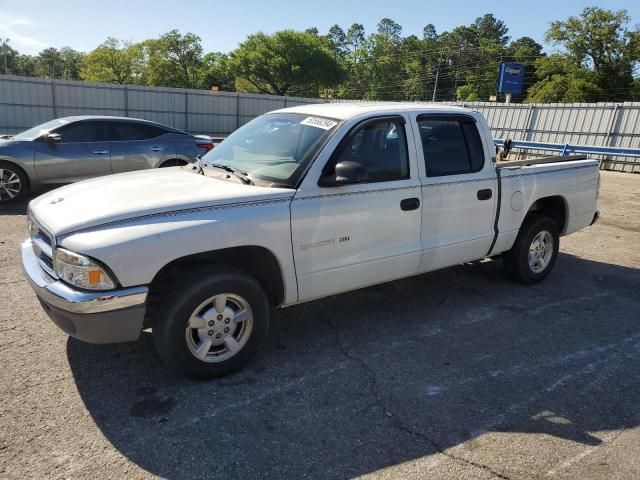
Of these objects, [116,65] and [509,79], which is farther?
[116,65]

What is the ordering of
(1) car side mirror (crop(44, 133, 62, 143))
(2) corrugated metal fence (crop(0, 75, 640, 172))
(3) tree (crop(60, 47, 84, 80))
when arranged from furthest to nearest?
(3) tree (crop(60, 47, 84, 80)) < (2) corrugated metal fence (crop(0, 75, 640, 172)) < (1) car side mirror (crop(44, 133, 62, 143))

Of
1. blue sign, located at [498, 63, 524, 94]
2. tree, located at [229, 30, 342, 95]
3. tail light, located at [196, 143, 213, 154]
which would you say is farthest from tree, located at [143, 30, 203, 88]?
tail light, located at [196, 143, 213, 154]

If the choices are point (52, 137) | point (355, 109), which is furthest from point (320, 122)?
point (52, 137)

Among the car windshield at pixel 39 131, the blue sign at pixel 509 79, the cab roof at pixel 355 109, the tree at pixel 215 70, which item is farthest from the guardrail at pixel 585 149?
the tree at pixel 215 70

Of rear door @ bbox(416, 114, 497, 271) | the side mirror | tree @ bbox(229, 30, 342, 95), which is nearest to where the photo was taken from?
the side mirror

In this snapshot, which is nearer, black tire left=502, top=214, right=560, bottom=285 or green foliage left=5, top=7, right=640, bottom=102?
black tire left=502, top=214, right=560, bottom=285

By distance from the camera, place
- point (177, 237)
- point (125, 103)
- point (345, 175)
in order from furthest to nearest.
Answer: point (125, 103), point (345, 175), point (177, 237)

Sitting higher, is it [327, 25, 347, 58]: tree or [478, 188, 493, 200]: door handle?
[327, 25, 347, 58]: tree

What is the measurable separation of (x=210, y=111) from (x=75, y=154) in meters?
18.1

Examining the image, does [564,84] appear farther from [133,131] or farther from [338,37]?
[338,37]

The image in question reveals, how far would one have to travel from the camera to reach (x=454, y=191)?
14.8 feet

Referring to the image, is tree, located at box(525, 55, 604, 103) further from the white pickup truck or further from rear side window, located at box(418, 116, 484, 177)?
the white pickup truck

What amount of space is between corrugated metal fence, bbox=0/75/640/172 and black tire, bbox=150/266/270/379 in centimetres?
2087

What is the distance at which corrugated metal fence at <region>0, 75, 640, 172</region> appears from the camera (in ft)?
69.4
